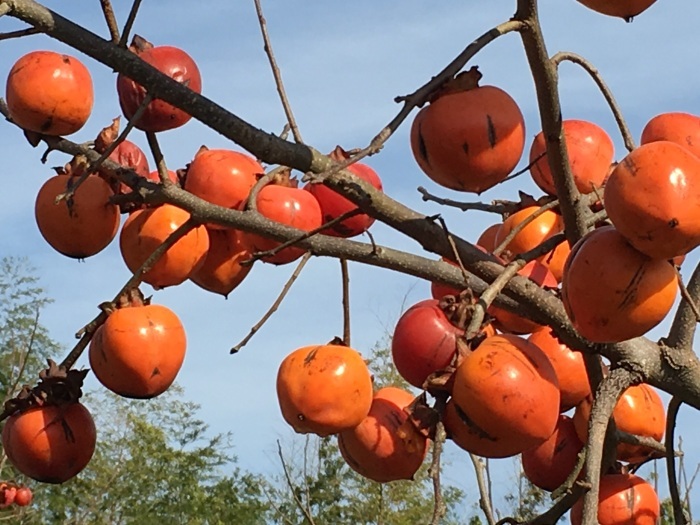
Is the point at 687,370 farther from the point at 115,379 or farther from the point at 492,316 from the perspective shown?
the point at 115,379

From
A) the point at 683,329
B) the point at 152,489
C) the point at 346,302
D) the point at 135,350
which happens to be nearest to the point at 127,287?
the point at 135,350

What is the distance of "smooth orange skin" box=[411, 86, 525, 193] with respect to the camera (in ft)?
5.38

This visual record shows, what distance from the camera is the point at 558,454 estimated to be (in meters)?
1.97

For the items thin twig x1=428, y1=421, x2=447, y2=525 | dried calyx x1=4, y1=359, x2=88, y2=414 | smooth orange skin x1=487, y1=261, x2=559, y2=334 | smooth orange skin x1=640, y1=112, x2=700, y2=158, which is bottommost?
thin twig x1=428, y1=421, x2=447, y2=525

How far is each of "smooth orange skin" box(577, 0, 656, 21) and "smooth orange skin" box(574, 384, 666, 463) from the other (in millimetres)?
797

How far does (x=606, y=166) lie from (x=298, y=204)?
0.60m

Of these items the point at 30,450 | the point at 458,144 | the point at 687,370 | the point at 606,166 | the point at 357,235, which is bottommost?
the point at 30,450

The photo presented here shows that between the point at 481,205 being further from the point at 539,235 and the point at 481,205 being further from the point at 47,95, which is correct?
the point at 47,95

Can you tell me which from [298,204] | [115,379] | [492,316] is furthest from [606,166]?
[115,379]

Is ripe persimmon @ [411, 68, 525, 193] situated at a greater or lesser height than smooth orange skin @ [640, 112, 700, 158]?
lesser

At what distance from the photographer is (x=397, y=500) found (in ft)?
33.8

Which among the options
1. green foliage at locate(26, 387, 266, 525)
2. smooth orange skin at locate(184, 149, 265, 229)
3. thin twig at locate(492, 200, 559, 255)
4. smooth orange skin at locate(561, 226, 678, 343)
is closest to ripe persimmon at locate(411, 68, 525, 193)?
thin twig at locate(492, 200, 559, 255)

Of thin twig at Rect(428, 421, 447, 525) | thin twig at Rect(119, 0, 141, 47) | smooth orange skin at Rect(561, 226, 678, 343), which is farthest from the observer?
thin twig at Rect(119, 0, 141, 47)

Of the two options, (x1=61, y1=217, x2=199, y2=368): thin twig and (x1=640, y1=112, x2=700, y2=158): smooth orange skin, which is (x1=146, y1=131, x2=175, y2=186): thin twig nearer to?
(x1=61, y1=217, x2=199, y2=368): thin twig
